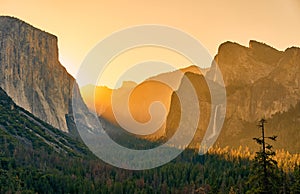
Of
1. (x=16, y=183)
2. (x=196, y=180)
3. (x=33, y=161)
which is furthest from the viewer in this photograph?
(x=33, y=161)

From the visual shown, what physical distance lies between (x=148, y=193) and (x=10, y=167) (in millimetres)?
38991

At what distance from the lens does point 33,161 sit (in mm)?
169000

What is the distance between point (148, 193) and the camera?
440ft

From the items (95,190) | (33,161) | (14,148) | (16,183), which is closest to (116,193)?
(95,190)

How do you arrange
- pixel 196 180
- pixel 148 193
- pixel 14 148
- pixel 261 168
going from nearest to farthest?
1. pixel 261 168
2. pixel 148 193
3. pixel 196 180
4. pixel 14 148

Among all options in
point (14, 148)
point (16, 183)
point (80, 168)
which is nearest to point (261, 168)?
point (16, 183)

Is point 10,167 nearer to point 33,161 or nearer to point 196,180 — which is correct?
point 33,161

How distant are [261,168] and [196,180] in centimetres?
12271

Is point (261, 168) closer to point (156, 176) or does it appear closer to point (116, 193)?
point (116, 193)

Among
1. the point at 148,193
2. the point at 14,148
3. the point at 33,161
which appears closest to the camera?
the point at 148,193

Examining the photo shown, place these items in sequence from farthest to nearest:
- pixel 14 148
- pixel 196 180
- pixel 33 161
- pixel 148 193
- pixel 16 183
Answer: pixel 14 148, pixel 33 161, pixel 196 180, pixel 148 193, pixel 16 183

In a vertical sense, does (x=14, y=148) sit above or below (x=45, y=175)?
above

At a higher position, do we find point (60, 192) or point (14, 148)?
point (14, 148)

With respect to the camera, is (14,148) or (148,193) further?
(14,148)
